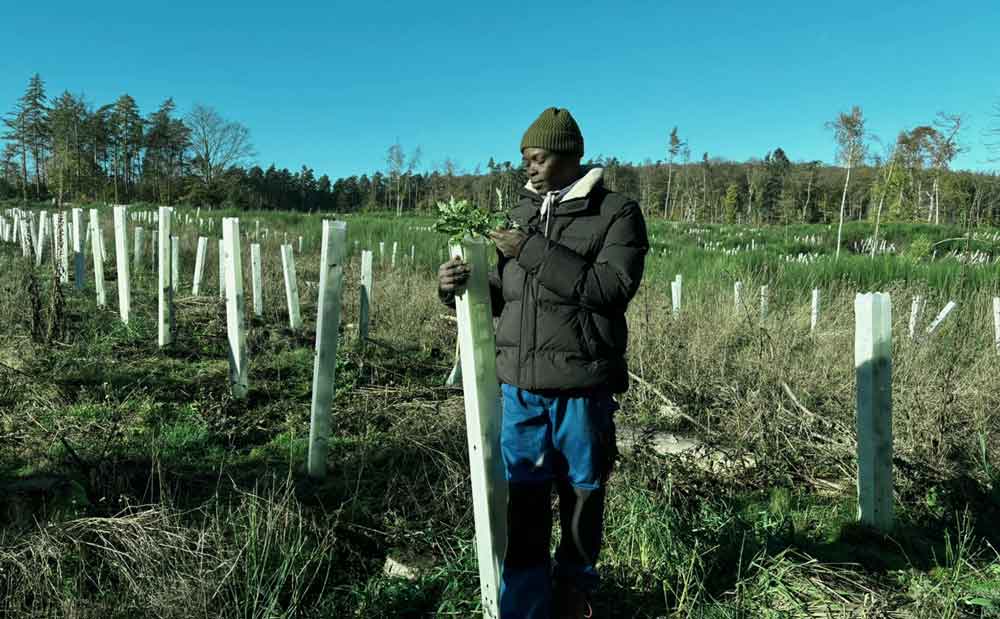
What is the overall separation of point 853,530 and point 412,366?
155 inches

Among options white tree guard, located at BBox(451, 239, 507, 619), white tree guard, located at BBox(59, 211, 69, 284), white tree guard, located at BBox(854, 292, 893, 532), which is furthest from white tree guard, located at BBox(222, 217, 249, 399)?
white tree guard, located at BBox(854, 292, 893, 532)

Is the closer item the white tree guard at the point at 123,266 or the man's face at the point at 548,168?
the man's face at the point at 548,168

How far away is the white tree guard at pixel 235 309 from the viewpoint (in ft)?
13.8

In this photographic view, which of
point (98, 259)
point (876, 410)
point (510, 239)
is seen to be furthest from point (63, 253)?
point (876, 410)

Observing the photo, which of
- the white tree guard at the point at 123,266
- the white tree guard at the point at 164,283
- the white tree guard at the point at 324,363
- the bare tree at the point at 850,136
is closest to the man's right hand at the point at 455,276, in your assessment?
the white tree guard at the point at 324,363

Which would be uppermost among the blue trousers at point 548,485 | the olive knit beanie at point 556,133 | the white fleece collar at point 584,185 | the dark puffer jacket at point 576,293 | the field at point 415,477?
the olive knit beanie at point 556,133

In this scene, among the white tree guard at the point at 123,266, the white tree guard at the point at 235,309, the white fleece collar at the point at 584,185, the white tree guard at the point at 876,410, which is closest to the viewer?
the white fleece collar at the point at 584,185

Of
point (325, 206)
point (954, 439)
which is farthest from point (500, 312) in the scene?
point (325, 206)

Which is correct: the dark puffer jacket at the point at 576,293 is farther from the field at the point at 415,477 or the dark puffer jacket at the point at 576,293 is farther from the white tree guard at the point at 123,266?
the white tree guard at the point at 123,266

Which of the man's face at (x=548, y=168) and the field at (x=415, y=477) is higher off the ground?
the man's face at (x=548, y=168)

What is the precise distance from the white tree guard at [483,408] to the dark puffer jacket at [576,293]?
109 mm

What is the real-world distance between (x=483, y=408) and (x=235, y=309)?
117 inches

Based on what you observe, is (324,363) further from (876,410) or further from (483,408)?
(876,410)

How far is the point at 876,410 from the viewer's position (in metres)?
2.81
